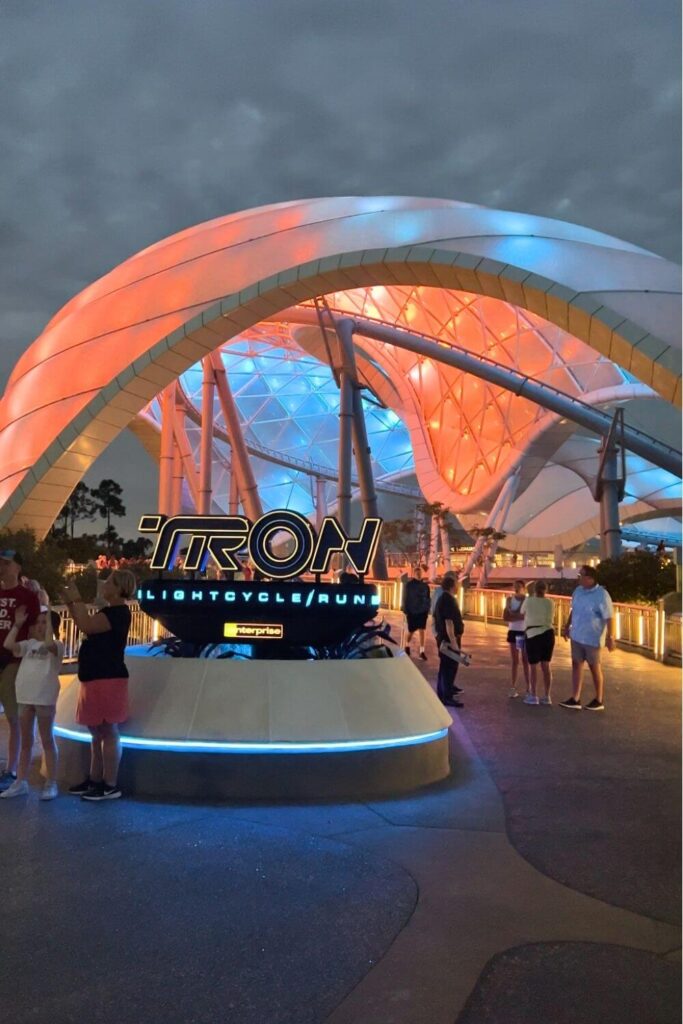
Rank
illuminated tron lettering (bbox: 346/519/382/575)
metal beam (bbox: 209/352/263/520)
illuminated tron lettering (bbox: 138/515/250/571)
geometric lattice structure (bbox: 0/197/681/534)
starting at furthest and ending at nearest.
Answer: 1. metal beam (bbox: 209/352/263/520)
2. geometric lattice structure (bbox: 0/197/681/534)
3. illuminated tron lettering (bbox: 346/519/382/575)
4. illuminated tron lettering (bbox: 138/515/250/571)

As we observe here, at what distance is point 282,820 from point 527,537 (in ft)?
224

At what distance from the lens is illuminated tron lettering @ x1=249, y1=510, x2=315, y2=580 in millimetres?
9047

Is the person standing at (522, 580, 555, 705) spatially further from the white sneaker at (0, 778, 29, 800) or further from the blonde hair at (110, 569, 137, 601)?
the white sneaker at (0, 778, 29, 800)

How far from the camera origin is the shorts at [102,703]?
6.06m

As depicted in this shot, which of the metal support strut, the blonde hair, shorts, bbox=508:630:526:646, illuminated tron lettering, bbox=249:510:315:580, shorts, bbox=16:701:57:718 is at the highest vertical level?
the metal support strut

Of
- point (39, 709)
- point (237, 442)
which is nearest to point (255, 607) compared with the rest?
point (39, 709)

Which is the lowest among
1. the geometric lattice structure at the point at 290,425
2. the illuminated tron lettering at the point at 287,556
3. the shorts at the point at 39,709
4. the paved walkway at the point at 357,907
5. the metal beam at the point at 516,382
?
the paved walkway at the point at 357,907

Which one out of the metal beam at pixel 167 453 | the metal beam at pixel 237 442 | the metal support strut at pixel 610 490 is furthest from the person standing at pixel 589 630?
the metal beam at pixel 167 453

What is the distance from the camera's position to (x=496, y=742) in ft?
26.8

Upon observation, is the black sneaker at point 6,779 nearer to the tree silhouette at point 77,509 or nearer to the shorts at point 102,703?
the shorts at point 102,703

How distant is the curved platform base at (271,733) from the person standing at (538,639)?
345cm

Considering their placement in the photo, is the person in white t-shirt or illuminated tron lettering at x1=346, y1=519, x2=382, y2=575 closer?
the person in white t-shirt

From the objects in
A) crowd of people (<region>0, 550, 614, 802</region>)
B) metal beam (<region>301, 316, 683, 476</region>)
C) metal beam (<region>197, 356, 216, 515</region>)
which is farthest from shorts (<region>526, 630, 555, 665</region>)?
metal beam (<region>301, 316, 683, 476</region>)

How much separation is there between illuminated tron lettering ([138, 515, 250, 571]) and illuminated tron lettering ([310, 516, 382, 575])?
0.92 meters
